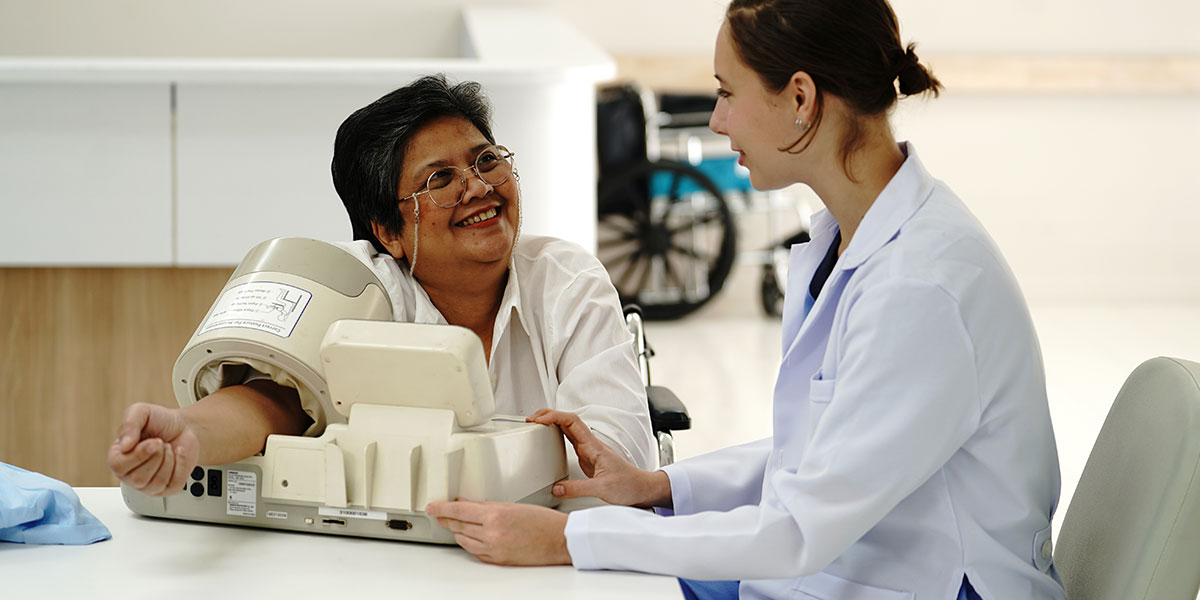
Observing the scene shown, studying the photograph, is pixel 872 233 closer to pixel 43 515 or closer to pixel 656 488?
pixel 656 488

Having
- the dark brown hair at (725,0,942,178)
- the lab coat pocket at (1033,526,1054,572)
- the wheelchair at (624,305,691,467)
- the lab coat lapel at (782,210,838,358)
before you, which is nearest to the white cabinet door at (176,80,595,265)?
the wheelchair at (624,305,691,467)

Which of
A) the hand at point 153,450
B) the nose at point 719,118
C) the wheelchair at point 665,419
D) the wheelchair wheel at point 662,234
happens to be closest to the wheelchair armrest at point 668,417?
the wheelchair at point 665,419

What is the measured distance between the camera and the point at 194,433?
47.0 inches

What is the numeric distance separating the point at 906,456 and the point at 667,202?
187 inches

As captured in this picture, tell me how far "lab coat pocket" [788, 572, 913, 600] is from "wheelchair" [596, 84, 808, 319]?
4456 millimetres

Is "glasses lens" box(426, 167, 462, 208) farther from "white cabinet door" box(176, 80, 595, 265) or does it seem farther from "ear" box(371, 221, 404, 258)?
"white cabinet door" box(176, 80, 595, 265)

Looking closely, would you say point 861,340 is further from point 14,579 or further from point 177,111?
point 177,111

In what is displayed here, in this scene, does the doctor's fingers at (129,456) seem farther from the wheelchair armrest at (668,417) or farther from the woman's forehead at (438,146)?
the wheelchair armrest at (668,417)

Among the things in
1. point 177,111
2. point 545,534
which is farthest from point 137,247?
→ point 545,534

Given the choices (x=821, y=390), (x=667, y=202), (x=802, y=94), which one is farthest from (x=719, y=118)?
(x=667, y=202)

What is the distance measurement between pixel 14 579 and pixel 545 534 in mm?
495

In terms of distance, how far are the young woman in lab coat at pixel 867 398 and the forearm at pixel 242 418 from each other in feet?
0.77

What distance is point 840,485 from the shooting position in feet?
3.58

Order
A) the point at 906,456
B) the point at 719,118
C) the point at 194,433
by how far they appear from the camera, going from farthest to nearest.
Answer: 1. the point at 719,118
2. the point at 194,433
3. the point at 906,456
